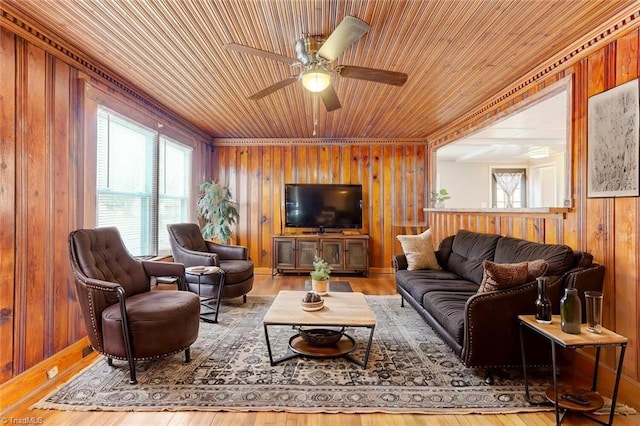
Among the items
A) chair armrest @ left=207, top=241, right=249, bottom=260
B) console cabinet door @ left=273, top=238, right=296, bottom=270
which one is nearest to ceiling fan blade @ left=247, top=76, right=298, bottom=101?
chair armrest @ left=207, top=241, right=249, bottom=260

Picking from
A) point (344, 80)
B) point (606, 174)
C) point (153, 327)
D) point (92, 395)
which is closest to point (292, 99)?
point (344, 80)

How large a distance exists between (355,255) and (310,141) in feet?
7.49

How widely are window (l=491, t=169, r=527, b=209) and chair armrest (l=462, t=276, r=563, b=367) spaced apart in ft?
19.2

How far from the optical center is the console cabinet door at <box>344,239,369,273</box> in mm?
5504

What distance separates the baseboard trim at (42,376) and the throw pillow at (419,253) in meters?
3.37

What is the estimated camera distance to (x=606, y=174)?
226 centimetres

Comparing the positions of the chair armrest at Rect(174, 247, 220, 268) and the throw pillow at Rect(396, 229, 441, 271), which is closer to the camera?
the chair armrest at Rect(174, 247, 220, 268)

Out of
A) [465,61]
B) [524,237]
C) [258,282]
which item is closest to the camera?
[465,61]

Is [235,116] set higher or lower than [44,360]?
higher

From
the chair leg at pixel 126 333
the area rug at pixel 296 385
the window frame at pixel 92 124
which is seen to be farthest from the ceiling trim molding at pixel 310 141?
the chair leg at pixel 126 333

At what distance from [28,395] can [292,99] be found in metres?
3.51

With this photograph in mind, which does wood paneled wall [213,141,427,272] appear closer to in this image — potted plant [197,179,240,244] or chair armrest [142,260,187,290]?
potted plant [197,179,240,244]

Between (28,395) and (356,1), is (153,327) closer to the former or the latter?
(28,395)

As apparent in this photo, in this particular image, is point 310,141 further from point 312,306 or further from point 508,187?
point 508,187
